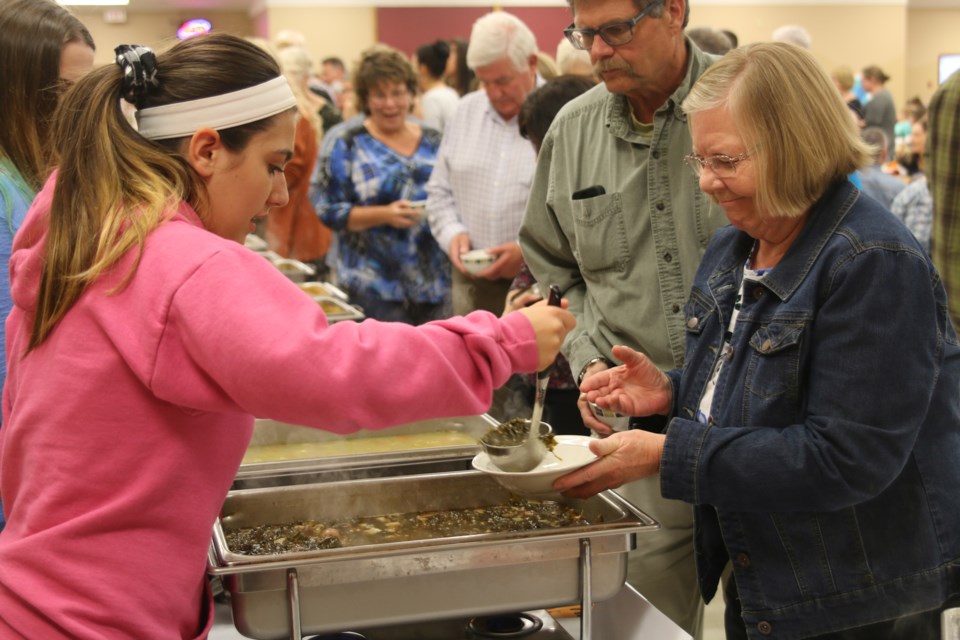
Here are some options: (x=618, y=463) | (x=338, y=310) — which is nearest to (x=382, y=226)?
(x=338, y=310)

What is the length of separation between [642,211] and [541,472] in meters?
0.75

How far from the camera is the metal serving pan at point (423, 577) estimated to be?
1.32m

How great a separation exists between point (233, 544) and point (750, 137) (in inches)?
36.8

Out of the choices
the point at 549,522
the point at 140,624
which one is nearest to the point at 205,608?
the point at 140,624

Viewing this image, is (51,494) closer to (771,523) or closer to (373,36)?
(771,523)

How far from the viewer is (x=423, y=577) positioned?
53.7 inches

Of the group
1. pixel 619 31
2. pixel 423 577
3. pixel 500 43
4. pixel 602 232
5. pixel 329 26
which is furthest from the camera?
pixel 329 26

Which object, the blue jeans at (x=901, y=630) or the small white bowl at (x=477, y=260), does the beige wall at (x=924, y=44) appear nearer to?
the small white bowl at (x=477, y=260)

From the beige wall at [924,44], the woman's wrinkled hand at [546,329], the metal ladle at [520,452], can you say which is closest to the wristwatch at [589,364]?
the metal ladle at [520,452]

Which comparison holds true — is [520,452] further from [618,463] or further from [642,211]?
[642,211]

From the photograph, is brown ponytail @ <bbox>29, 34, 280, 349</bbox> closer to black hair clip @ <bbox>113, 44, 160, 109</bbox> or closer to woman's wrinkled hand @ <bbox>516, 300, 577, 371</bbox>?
black hair clip @ <bbox>113, 44, 160, 109</bbox>

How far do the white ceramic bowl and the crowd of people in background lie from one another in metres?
0.03

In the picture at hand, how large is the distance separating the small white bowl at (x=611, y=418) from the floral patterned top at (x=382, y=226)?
2.23 m

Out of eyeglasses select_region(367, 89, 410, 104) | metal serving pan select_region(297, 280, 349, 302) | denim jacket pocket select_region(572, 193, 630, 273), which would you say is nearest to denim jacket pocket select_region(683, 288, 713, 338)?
denim jacket pocket select_region(572, 193, 630, 273)
